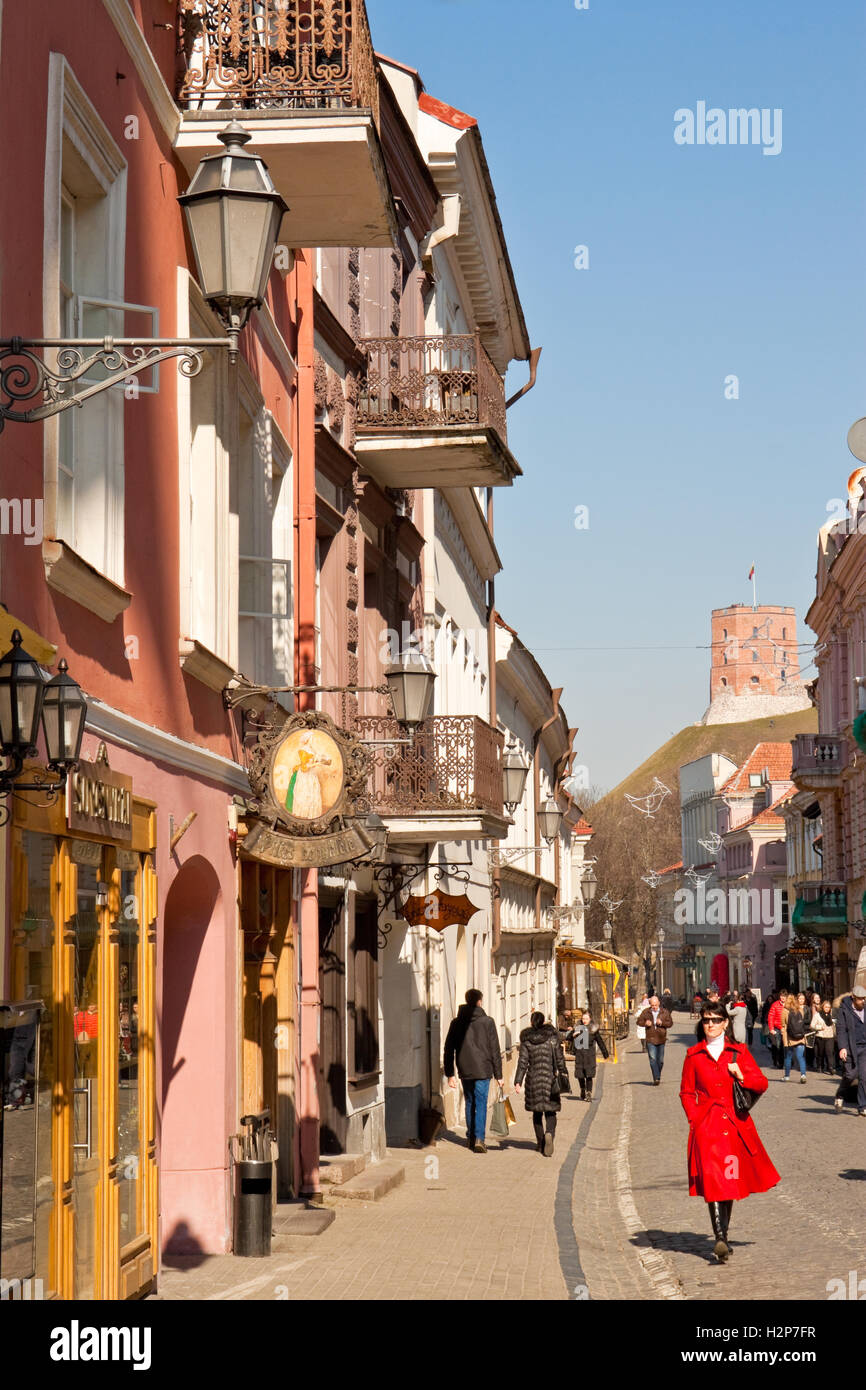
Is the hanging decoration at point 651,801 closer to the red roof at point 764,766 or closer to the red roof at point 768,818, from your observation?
the red roof at point 764,766

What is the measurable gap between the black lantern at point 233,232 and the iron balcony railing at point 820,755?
50389 millimetres

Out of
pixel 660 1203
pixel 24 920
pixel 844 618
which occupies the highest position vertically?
pixel 844 618

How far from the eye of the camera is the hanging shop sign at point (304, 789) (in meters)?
12.2

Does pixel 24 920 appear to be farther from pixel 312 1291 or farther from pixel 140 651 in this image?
pixel 312 1291

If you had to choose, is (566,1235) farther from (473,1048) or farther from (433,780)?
(473,1048)

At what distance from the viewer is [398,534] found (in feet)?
66.9

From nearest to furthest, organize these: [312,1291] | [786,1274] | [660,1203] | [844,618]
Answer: [312,1291] → [786,1274] → [660,1203] → [844,618]

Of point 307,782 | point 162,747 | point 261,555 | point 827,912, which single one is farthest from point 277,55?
point 827,912

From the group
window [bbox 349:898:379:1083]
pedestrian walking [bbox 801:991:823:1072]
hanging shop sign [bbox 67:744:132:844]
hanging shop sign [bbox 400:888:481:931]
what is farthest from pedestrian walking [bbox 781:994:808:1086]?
hanging shop sign [bbox 67:744:132:844]

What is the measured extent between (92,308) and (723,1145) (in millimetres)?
6633

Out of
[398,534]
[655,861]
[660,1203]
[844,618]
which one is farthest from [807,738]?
[655,861]

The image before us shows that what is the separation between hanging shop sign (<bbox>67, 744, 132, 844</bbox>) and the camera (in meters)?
7.96

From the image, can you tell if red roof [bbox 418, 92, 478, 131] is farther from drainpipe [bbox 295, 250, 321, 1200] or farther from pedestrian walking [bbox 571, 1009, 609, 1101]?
pedestrian walking [bbox 571, 1009, 609, 1101]
